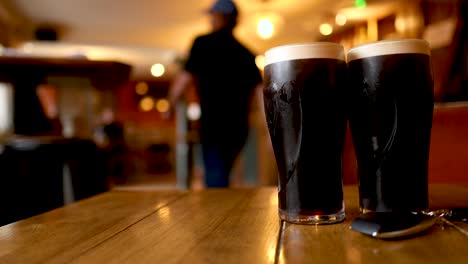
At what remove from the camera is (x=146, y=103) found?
15.6 m

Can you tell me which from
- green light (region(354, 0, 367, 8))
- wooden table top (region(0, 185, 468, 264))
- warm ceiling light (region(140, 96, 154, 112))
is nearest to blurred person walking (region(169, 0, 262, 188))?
wooden table top (region(0, 185, 468, 264))

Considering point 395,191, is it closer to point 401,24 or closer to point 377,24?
point 401,24

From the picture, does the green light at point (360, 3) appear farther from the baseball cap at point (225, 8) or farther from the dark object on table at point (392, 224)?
the dark object on table at point (392, 224)

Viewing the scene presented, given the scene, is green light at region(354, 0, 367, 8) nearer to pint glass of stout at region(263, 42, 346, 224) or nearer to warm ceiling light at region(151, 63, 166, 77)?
pint glass of stout at region(263, 42, 346, 224)

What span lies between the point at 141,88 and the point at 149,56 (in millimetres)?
4701

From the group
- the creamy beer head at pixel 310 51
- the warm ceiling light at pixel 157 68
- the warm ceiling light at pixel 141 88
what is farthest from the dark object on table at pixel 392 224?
the warm ceiling light at pixel 141 88

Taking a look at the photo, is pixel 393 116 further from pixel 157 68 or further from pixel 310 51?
pixel 157 68

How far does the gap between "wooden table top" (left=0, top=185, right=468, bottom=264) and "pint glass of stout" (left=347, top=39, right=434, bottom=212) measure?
75 millimetres

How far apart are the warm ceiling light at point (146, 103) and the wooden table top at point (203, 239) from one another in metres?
15.1

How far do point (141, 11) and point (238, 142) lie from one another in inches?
210

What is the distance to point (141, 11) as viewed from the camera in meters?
7.08

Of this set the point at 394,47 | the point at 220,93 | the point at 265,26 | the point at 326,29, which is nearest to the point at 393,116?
the point at 394,47

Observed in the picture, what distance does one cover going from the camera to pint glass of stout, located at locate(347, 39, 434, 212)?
551mm

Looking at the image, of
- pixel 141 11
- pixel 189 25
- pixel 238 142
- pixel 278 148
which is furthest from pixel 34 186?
pixel 189 25
